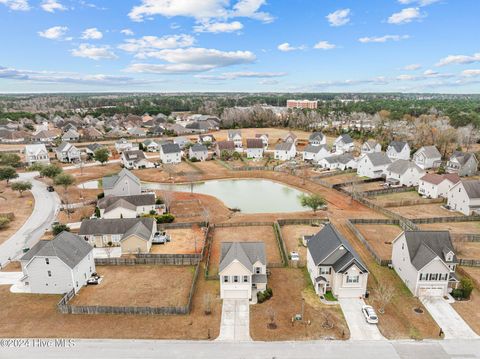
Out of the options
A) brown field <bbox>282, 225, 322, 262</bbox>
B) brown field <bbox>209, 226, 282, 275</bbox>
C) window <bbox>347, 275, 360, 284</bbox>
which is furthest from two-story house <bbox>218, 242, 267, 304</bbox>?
brown field <bbox>282, 225, 322, 262</bbox>

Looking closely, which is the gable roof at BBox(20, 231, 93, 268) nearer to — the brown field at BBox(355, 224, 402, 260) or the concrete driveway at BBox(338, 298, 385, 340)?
the concrete driveway at BBox(338, 298, 385, 340)

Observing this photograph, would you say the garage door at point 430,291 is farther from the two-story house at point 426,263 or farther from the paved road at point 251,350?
the paved road at point 251,350

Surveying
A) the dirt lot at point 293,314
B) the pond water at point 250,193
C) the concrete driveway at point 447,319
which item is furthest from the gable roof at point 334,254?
the pond water at point 250,193

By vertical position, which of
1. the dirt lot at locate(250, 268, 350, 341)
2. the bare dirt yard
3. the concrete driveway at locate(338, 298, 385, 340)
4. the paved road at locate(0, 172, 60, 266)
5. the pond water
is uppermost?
the paved road at locate(0, 172, 60, 266)

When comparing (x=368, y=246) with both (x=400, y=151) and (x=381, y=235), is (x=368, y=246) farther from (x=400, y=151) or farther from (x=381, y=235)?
(x=400, y=151)

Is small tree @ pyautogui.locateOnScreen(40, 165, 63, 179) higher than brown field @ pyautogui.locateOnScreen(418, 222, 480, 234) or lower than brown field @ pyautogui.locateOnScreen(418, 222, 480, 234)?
higher

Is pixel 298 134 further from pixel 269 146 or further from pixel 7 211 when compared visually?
pixel 7 211
